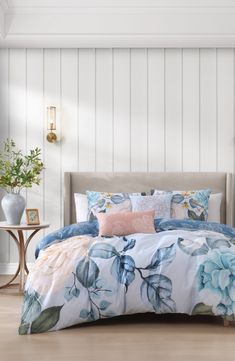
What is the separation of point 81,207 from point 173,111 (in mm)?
1381

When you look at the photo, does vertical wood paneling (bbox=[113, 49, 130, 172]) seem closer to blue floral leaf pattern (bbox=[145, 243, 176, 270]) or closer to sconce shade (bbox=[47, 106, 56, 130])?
sconce shade (bbox=[47, 106, 56, 130])

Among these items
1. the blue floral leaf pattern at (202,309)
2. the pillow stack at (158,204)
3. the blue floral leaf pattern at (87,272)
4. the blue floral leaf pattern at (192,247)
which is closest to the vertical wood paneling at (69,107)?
the pillow stack at (158,204)

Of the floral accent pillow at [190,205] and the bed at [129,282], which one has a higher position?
the floral accent pillow at [190,205]

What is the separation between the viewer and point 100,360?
120 inches

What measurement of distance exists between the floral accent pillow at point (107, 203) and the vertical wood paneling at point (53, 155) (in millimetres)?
565

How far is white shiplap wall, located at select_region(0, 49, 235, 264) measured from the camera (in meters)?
5.83

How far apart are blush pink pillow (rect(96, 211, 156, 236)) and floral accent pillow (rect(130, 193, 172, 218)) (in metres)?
0.38

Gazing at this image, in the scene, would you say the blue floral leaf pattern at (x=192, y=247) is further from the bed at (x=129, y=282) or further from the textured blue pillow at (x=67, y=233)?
the textured blue pillow at (x=67, y=233)

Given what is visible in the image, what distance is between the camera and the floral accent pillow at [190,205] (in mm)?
5277

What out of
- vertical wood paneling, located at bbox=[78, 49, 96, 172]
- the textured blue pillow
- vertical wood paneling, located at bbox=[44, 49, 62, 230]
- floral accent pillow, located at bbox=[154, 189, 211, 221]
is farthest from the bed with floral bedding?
vertical wood paneling, located at bbox=[78, 49, 96, 172]

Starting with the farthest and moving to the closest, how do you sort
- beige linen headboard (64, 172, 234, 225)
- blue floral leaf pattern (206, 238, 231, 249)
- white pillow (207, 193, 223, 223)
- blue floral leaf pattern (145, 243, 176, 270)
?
beige linen headboard (64, 172, 234, 225)
white pillow (207, 193, 223, 223)
blue floral leaf pattern (206, 238, 231, 249)
blue floral leaf pattern (145, 243, 176, 270)

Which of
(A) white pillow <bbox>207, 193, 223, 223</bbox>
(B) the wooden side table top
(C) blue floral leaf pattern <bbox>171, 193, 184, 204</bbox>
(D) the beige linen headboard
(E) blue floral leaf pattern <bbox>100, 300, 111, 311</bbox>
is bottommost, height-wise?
(E) blue floral leaf pattern <bbox>100, 300, 111, 311</bbox>

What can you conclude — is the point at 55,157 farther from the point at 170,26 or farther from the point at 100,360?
the point at 100,360

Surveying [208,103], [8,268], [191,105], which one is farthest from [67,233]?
[208,103]
